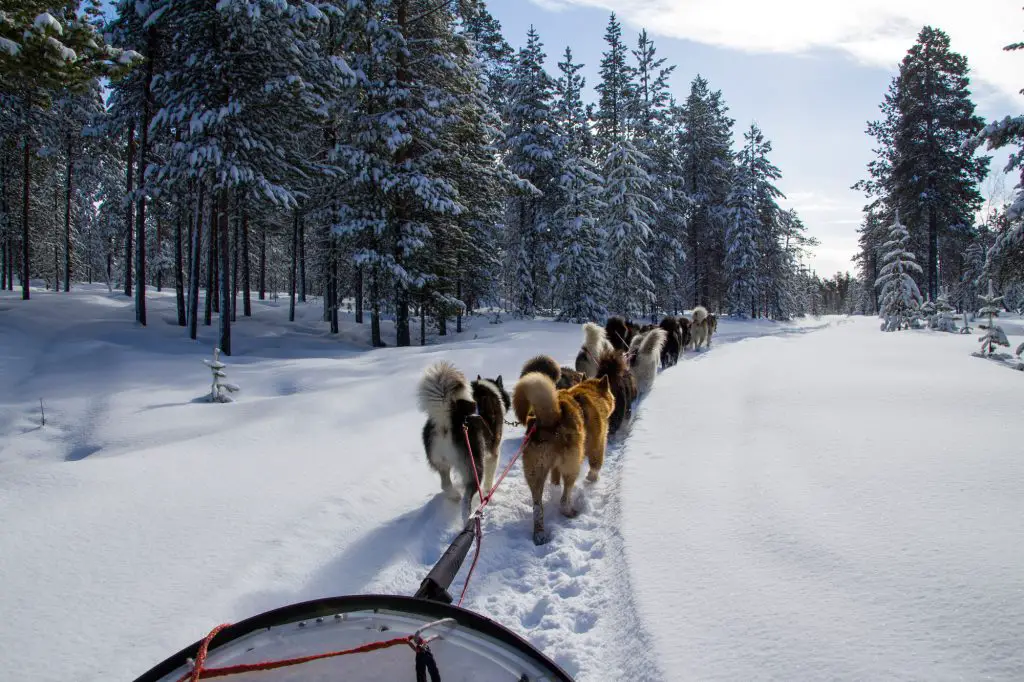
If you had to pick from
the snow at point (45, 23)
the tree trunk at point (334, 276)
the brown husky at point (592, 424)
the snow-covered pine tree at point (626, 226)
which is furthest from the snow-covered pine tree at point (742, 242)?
the snow at point (45, 23)

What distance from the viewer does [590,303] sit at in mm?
27438

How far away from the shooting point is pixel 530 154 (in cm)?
2739

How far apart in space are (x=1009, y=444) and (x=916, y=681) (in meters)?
4.08

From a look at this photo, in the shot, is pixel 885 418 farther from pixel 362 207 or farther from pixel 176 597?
pixel 362 207

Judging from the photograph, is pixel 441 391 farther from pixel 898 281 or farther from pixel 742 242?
pixel 742 242

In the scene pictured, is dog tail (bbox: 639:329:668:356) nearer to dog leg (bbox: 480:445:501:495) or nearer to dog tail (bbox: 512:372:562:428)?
dog leg (bbox: 480:445:501:495)

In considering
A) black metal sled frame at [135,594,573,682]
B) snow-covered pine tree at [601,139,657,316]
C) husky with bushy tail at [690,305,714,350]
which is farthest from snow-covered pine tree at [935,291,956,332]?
black metal sled frame at [135,594,573,682]

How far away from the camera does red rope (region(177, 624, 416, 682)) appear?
→ 1.56 m

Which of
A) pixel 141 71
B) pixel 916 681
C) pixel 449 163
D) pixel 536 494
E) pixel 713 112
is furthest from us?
pixel 713 112

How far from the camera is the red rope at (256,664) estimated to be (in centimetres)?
156

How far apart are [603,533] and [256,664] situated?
3.22 metres

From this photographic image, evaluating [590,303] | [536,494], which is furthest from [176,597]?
[590,303]

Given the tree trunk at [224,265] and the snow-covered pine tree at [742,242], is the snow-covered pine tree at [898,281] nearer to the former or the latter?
the snow-covered pine tree at [742,242]

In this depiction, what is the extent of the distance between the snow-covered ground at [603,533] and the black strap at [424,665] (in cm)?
142
